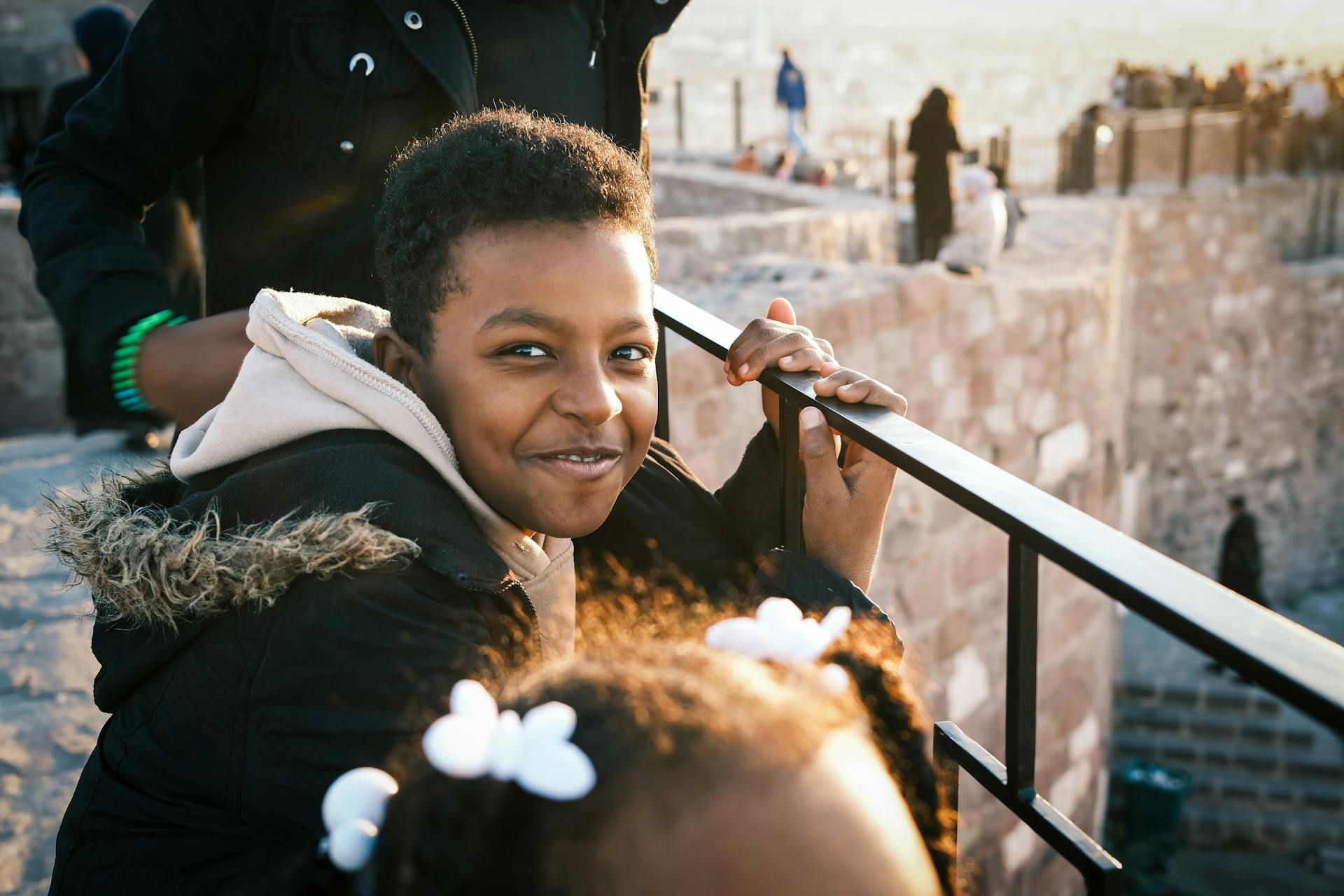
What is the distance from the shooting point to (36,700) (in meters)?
2.79

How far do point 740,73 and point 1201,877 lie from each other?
2489cm

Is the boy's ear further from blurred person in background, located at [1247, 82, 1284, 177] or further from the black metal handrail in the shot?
blurred person in background, located at [1247, 82, 1284, 177]

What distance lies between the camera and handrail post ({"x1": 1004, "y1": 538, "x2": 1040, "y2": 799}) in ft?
3.67

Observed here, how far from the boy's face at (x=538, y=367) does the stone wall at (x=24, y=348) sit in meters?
5.81

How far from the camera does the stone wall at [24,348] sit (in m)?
6.32

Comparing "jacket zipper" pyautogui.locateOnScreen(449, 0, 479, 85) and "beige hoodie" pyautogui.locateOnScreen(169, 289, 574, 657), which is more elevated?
"jacket zipper" pyautogui.locateOnScreen(449, 0, 479, 85)

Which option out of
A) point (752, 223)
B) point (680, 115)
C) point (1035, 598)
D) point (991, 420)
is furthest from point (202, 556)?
point (680, 115)

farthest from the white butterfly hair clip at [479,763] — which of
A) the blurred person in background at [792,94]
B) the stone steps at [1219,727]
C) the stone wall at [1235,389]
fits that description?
the blurred person in background at [792,94]

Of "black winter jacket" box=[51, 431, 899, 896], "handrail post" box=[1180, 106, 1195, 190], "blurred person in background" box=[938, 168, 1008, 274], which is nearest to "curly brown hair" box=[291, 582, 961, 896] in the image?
"black winter jacket" box=[51, 431, 899, 896]

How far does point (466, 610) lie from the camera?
1.15 metres

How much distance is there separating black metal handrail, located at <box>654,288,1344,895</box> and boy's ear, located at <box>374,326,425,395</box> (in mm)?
481

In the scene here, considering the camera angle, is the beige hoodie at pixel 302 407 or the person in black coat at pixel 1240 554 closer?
the beige hoodie at pixel 302 407

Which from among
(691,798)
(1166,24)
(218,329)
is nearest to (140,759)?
(218,329)

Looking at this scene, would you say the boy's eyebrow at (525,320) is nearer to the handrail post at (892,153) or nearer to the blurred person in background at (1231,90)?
the handrail post at (892,153)
